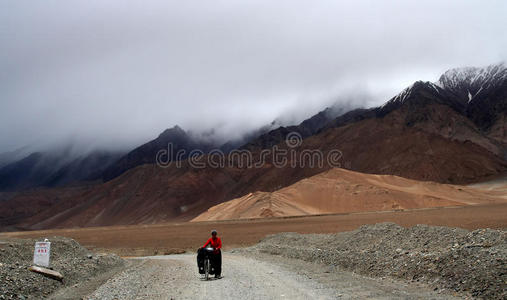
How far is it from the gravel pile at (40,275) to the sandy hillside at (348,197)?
4841 cm

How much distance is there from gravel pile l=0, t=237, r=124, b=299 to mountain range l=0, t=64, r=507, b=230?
93.1m

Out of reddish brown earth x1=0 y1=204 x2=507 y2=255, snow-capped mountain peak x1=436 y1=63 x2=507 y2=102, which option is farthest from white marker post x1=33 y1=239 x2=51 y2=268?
snow-capped mountain peak x1=436 y1=63 x2=507 y2=102

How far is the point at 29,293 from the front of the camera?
1135 centimetres

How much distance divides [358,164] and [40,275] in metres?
117

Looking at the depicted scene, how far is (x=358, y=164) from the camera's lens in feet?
408

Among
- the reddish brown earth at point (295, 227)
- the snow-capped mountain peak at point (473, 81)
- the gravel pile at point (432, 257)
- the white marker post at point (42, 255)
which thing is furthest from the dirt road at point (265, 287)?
the snow-capped mountain peak at point (473, 81)

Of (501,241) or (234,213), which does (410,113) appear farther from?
(501,241)

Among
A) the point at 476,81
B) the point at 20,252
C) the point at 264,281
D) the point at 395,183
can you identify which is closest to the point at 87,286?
the point at 264,281

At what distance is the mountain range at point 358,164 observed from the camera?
115938mm

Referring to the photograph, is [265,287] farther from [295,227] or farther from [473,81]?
[473,81]

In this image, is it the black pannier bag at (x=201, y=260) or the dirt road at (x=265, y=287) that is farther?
the black pannier bag at (x=201, y=260)
